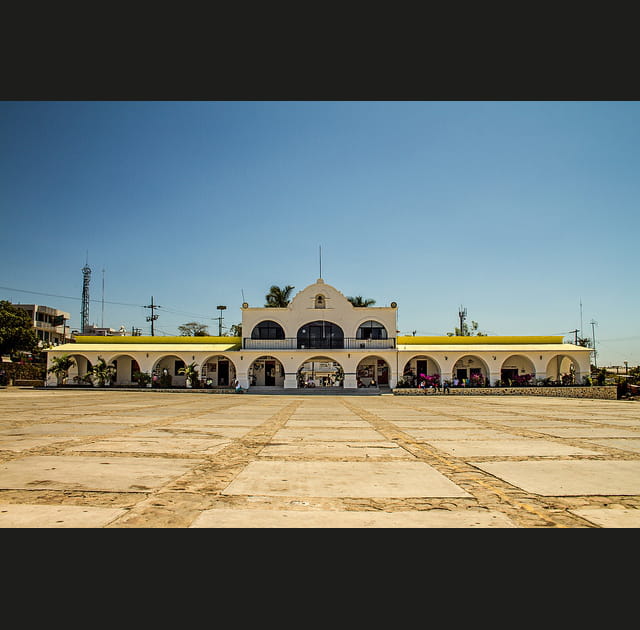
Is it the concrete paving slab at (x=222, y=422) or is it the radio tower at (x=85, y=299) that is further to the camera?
the radio tower at (x=85, y=299)

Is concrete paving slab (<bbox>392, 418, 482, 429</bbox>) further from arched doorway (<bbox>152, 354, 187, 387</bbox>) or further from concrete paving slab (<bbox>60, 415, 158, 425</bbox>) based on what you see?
arched doorway (<bbox>152, 354, 187, 387</bbox>)

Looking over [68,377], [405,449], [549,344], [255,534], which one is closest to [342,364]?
[549,344]

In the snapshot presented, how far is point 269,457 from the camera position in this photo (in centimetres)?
708

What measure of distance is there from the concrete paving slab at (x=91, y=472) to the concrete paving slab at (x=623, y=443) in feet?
23.4

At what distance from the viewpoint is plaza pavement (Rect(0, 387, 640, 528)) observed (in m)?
4.06

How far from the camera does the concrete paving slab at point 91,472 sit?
5082mm

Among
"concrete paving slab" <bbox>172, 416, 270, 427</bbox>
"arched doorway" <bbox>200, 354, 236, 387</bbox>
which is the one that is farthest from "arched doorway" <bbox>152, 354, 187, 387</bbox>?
"concrete paving slab" <bbox>172, 416, 270, 427</bbox>

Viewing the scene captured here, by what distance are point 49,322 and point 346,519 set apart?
239ft

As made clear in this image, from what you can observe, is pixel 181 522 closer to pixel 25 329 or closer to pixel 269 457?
pixel 269 457

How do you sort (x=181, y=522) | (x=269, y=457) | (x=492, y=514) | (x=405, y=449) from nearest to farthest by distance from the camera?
1. (x=181, y=522)
2. (x=492, y=514)
3. (x=269, y=457)
4. (x=405, y=449)

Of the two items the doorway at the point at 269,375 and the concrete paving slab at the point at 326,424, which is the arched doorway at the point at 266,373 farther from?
the concrete paving slab at the point at 326,424

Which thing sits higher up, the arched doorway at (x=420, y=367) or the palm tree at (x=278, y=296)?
the palm tree at (x=278, y=296)

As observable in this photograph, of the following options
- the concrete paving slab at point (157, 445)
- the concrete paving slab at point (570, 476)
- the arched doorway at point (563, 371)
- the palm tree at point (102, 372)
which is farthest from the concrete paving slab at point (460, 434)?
the palm tree at point (102, 372)

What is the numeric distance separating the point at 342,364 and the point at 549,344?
15213 millimetres
